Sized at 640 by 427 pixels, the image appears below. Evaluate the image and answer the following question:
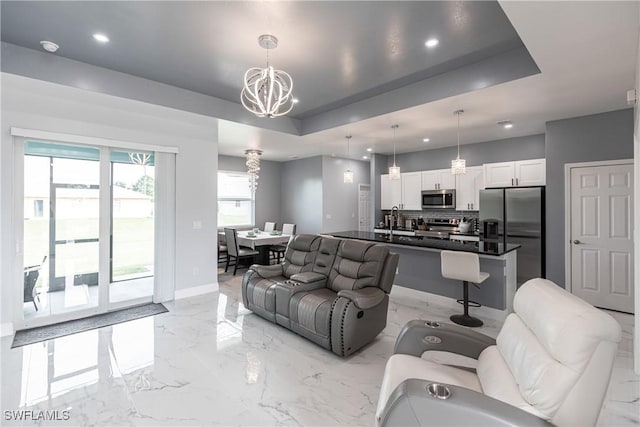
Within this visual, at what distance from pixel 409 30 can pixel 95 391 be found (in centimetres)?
413

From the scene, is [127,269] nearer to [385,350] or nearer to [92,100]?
[92,100]

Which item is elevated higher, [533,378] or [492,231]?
[492,231]

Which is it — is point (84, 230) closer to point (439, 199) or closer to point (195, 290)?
point (195, 290)

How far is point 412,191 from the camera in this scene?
7.06 metres

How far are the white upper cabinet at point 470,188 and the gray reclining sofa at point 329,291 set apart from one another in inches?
146

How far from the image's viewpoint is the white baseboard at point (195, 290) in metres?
4.68

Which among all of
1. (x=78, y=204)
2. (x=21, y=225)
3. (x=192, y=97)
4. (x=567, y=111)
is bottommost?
(x=21, y=225)

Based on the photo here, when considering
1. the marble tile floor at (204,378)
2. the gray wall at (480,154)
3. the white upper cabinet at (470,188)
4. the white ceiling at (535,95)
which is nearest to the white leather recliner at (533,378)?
the marble tile floor at (204,378)

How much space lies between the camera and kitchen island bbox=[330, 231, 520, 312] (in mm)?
3781

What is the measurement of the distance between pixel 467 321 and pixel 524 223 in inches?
93.8

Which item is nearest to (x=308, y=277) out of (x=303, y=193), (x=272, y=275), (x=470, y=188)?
(x=272, y=275)

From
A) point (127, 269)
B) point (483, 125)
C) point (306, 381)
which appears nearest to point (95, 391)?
point (306, 381)

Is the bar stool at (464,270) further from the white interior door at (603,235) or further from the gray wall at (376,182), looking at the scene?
the gray wall at (376,182)

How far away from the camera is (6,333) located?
3365 millimetres
